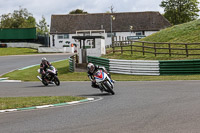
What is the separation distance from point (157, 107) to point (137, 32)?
77267mm

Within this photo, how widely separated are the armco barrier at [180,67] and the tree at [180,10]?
76072 millimetres

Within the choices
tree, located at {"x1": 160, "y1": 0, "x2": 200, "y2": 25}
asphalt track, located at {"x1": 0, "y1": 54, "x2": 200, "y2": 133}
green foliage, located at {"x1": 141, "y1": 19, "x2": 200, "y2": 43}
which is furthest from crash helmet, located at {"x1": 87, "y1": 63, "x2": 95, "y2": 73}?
tree, located at {"x1": 160, "y1": 0, "x2": 200, "y2": 25}

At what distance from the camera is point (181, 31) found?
46.2 metres

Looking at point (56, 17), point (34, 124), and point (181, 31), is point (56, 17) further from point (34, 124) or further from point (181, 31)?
point (34, 124)

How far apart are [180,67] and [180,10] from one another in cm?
7793

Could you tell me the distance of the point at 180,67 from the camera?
86.1 ft

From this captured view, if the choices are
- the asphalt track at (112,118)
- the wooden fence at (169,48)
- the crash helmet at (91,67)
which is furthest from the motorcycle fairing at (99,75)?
the wooden fence at (169,48)

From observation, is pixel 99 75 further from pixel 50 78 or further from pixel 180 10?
pixel 180 10

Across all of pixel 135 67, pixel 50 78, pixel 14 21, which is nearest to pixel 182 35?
pixel 135 67

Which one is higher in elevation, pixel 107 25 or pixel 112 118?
pixel 107 25

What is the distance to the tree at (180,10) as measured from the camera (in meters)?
100

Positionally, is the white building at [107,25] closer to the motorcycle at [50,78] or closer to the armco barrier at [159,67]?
the armco barrier at [159,67]

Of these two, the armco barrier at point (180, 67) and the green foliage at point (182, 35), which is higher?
the green foliage at point (182, 35)

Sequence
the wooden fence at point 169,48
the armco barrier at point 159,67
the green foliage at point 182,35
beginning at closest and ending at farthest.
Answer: the armco barrier at point 159,67 → the wooden fence at point 169,48 → the green foliage at point 182,35
